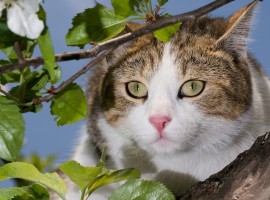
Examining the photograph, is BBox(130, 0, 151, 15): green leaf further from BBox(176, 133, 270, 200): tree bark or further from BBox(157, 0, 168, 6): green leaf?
BBox(176, 133, 270, 200): tree bark

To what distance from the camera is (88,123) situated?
1.79 meters

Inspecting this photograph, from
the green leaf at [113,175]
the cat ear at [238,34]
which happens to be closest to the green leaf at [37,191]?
the green leaf at [113,175]

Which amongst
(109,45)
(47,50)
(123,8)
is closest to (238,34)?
(123,8)

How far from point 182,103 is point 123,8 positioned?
521 millimetres

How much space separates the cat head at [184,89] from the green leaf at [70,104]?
0.34 meters

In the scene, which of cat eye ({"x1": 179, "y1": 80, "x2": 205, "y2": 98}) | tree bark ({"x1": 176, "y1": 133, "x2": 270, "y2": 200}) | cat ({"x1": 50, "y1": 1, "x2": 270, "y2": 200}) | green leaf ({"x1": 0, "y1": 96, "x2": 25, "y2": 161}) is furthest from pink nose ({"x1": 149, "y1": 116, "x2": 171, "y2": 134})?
green leaf ({"x1": 0, "y1": 96, "x2": 25, "y2": 161})

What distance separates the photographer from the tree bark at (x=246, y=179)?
1.04 m

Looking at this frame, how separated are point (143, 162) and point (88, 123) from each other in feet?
1.26

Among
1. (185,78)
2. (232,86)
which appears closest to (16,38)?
(185,78)

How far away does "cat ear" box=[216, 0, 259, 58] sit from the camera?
1377 mm

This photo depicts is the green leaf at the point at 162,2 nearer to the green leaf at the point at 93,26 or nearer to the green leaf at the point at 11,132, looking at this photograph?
the green leaf at the point at 93,26

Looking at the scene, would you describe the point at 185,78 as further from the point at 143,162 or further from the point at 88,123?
the point at 88,123

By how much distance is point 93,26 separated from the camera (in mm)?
986

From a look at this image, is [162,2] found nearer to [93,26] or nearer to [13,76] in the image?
[93,26]
